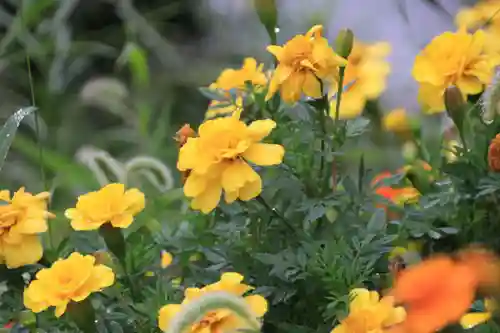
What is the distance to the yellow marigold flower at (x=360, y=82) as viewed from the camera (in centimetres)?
69

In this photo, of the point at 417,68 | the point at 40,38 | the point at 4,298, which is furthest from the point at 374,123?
the point at 40,38

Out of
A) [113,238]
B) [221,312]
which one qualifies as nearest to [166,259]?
[113,238]

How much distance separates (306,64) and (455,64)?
0.10 meters

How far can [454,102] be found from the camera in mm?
555

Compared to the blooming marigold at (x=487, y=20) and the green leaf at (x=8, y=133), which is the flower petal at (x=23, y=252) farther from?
the blooming marigold at (x=487, y=20)

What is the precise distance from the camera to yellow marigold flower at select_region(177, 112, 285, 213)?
0.50 meters

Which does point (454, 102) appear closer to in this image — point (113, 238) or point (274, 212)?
point (274, 212)

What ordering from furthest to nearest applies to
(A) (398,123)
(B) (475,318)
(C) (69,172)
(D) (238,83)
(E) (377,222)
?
(C) (69,172) < (A) (398,123) < (D) (238,83) < (E) (377,222) < (B) (475,318)

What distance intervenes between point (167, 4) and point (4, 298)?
1.52m

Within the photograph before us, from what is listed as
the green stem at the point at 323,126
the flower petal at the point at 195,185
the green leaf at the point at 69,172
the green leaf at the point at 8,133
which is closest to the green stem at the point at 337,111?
the green stem at the point at 323,126

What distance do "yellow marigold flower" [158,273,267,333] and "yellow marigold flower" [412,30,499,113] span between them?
0.20 meters

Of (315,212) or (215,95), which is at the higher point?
(215,95)

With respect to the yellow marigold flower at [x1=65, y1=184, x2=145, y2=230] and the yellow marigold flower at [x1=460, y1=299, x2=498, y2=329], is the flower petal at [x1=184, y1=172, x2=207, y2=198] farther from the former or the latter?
the yellow marigold flower at [x1=460, y1=299, x2=498, y2=329]

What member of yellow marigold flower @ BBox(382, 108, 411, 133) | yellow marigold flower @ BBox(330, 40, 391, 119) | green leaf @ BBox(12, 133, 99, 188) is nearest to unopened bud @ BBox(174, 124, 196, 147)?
yellow marigold flower @ BBox(330, 40, 391, 119)
